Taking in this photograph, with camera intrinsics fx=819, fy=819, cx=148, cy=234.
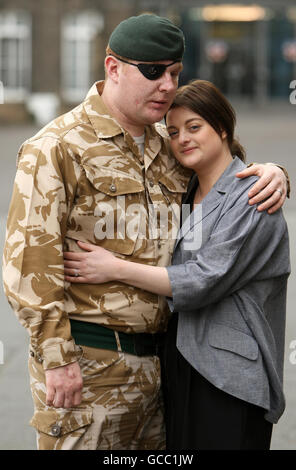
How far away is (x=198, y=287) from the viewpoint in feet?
8.64

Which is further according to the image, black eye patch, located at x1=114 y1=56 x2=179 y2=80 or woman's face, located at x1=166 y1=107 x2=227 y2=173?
woman's face, located at x1=166 y1=107 x2=227 y2=173

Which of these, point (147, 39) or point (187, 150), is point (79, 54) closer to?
point (187, 150)

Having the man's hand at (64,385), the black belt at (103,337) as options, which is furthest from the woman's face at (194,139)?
the man's hand at (64,385)

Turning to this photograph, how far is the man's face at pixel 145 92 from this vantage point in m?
2.67

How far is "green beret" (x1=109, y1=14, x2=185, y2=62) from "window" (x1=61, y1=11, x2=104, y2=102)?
75.1 ft

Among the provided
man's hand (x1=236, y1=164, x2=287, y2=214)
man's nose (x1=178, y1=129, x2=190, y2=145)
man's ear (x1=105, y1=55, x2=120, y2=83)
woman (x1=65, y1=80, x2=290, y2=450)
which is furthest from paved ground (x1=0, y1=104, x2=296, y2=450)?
man's ear (x1=105, y1=55, x2=120, y2=83)

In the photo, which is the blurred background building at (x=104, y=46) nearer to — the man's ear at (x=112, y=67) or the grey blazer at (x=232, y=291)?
the man's ear at (x=112, y=67)

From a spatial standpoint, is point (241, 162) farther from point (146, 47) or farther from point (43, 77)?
point (43, 77)

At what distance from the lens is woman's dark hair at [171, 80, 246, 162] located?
2.78 meters

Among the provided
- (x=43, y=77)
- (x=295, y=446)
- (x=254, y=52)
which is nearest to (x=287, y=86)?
(x=254, y=52)

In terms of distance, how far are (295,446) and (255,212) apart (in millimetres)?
2053

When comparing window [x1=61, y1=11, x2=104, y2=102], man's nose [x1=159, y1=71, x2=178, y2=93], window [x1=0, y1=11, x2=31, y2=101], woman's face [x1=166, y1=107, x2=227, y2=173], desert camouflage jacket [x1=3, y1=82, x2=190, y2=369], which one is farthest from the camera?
window [x1=61, y1=11, x2=104, y2=102]

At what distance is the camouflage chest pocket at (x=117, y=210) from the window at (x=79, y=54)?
22.9 meters

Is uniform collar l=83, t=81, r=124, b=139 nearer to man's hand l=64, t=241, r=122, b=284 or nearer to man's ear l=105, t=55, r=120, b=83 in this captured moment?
man's ear l=105, t=55, r=120, b=83
